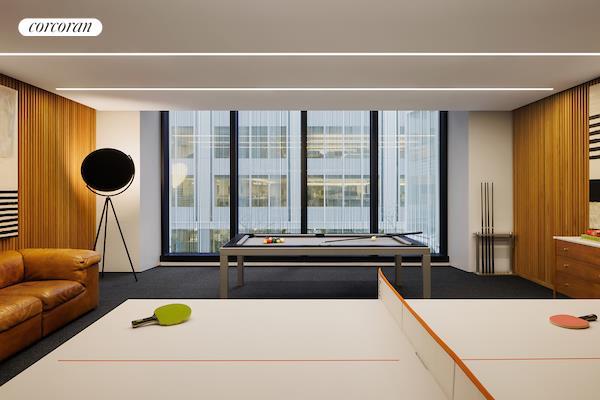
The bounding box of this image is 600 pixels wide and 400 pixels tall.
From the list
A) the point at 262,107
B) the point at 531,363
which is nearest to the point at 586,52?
the point at 531,363

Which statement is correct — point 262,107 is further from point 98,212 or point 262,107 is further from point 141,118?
point 98,212

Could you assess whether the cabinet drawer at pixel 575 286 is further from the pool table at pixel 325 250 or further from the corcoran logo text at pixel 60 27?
the corcoran logo text at pixel 60 27

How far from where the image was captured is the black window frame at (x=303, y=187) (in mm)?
6094

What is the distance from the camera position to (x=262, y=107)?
5105 millimetres

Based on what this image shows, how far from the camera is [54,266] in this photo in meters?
3.49

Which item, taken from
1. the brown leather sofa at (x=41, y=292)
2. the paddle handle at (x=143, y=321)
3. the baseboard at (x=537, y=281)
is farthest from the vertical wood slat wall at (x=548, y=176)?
the brown leather sofa at (x=41, y=292)

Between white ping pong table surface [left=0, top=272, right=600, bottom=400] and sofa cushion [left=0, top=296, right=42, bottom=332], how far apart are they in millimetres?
1622

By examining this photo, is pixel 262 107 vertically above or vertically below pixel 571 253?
above

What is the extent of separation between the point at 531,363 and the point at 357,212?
5.19 meters

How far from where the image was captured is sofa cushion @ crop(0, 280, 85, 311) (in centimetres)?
298

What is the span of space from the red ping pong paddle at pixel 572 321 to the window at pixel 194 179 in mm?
5268

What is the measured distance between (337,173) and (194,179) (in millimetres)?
2412

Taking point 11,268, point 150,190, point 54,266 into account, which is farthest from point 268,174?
point 11,268

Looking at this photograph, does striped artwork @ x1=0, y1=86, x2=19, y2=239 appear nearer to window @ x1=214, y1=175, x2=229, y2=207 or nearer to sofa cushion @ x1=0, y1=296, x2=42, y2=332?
sofa cushion @ x1=0, y1=296, x2=42, y2=332
